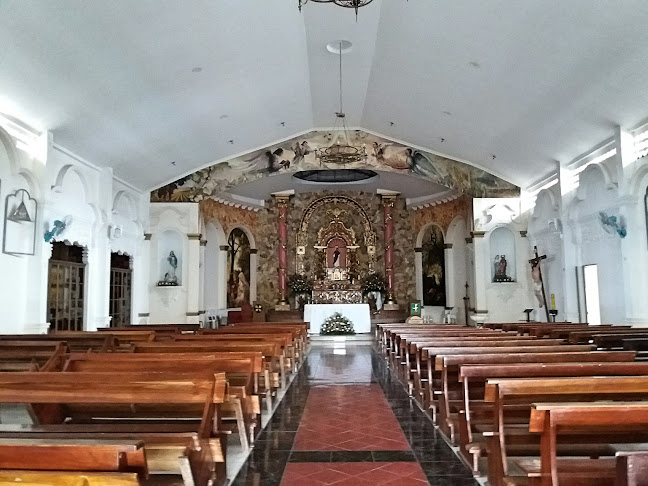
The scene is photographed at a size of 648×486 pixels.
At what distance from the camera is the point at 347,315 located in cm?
1526

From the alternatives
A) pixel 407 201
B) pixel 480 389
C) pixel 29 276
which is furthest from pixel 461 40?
pixel 407 201

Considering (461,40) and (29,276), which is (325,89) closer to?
(461,40)

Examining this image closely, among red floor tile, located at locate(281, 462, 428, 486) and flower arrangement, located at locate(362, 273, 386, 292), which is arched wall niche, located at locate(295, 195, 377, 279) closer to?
flower arrangement, located at locate(362, 273, 386, 292)

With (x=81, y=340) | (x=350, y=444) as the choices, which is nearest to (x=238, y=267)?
(x=81, y=340)

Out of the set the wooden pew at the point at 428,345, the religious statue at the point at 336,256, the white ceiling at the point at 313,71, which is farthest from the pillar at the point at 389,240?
the wooden pew at the point at 428,345

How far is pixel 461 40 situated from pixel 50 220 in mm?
7838

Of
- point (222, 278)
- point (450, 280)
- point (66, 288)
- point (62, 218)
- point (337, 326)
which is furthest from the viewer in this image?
point (222, 278)

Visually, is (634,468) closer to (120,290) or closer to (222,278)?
(120,290)

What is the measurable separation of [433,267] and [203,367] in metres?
15.4

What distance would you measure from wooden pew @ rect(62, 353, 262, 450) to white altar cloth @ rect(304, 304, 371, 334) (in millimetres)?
10586

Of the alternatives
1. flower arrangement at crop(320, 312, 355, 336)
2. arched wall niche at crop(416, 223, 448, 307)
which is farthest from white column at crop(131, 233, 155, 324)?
arched wall niche at crop(416, 223, 448, 307)

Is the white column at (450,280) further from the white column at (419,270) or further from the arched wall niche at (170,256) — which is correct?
the arched wall niche at (170,256)

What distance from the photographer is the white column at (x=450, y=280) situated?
17547 mm

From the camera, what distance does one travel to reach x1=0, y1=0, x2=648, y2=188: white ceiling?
724 centimetres
